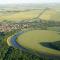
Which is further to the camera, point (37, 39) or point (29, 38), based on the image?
point (29, 38)

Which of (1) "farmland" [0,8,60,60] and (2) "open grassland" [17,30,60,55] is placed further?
(2) "open grassland" [17,30,60,55]

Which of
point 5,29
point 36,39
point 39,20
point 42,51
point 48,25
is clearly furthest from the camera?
point 39,20

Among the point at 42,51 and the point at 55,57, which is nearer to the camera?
the point at 55,57

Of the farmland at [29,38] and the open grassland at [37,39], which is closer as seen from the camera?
the farmland at [29,38]

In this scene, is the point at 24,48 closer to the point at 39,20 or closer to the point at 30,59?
the point at 30,59

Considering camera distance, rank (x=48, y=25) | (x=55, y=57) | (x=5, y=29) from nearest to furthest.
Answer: (x=55, y=57) < (x=5, y=29) < (x=48, y=25)

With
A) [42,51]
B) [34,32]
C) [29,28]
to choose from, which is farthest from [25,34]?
[42,51]

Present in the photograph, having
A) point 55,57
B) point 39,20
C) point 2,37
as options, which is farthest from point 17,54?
point 39,20
